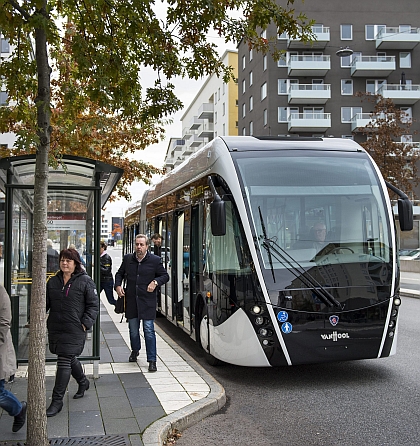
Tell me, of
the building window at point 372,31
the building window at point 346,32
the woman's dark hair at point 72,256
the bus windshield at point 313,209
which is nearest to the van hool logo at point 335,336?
the bus windshield at point 313,209

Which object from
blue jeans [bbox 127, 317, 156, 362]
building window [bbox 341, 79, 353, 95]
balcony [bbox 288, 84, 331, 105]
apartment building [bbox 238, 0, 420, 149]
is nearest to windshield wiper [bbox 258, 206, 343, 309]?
blue jeans [bbox 127, 317, 156, 362]

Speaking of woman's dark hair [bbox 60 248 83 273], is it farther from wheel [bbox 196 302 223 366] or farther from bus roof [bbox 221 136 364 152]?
bus roof [bbox 221 136 364 152]

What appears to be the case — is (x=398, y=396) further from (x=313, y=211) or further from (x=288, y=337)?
(x=313, y=211)

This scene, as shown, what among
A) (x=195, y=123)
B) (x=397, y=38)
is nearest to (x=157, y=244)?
(x=397, y=38)

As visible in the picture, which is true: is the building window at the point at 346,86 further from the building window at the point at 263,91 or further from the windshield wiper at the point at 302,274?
the windshield wiper at the point at 302,274

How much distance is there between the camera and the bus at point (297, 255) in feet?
25.0

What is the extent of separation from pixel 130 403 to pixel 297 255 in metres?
2.73

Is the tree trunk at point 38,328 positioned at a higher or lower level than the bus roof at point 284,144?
lower

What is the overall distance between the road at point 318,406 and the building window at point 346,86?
1903 inches

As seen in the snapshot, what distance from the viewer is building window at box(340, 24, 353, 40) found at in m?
55.4

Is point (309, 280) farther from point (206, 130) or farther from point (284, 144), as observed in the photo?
point (206, 130)

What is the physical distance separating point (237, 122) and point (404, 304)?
52375mm

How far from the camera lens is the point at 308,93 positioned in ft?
177

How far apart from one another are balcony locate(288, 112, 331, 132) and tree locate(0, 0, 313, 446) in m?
45.6
